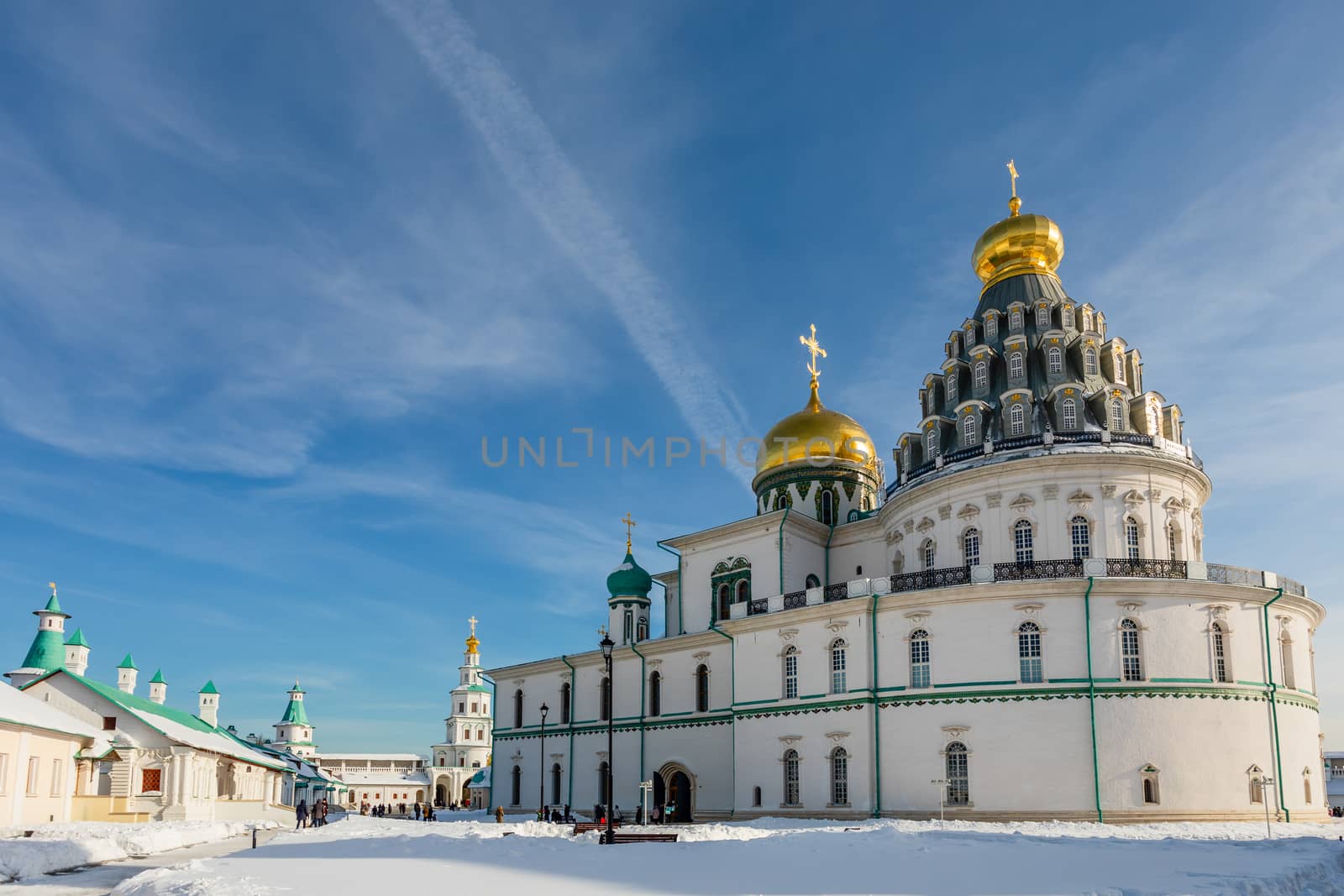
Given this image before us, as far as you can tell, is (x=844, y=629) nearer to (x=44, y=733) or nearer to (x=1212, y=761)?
(x=1212, y=761)

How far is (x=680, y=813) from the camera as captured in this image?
40.0m

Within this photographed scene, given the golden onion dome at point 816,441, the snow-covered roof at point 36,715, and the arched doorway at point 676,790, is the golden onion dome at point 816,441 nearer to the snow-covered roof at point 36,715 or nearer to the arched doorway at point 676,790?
A: the arched doorway at point 676,790

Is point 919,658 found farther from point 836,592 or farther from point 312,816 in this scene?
point 312,816

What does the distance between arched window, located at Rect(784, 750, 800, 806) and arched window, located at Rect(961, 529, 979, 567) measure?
8.39 metres

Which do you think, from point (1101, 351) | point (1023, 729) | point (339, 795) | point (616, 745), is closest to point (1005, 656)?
point (1023, 729)

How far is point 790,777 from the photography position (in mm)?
34969

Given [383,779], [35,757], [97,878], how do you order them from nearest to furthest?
[97,878], [35,757], [383,779]

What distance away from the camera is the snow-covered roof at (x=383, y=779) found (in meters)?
104

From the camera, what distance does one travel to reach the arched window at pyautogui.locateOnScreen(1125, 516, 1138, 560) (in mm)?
33000

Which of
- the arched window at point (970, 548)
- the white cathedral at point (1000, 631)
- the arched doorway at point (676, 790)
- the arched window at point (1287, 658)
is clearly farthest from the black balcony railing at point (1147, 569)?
the arched doorway at point (676, 790)

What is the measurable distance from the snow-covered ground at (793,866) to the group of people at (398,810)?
28.9 meters

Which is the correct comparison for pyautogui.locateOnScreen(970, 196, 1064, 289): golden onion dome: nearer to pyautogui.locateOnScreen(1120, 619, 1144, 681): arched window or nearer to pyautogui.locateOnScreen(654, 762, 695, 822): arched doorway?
pyautogui.locateOnScreen(1120, 619, 1144, 681): arched window

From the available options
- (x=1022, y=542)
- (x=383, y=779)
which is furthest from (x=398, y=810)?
(x=1022, y=542)

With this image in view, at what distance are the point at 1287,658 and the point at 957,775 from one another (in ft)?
35.1
